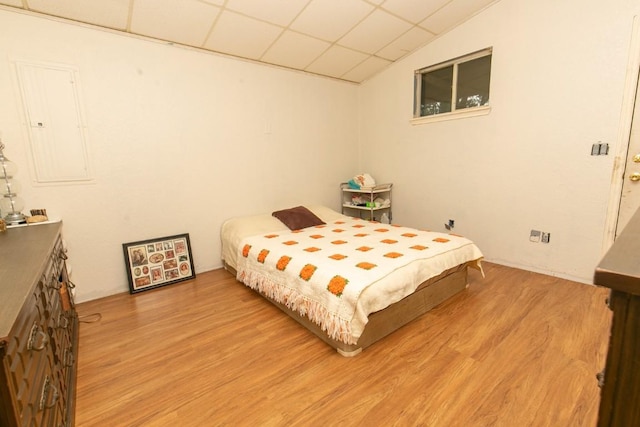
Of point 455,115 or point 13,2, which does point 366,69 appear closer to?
point 455,115

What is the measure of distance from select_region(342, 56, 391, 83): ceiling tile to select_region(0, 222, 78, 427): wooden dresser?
352cm

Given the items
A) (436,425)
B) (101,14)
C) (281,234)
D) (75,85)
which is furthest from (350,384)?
(101,14)

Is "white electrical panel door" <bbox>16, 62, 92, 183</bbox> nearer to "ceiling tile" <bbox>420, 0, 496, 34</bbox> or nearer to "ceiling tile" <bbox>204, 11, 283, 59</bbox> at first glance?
"ceiling tile" <bbox>204, 11, 283, 59</bbox>

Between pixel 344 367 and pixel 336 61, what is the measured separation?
3.28 meters

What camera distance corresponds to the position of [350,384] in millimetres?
1558

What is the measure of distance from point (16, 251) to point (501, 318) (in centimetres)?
281

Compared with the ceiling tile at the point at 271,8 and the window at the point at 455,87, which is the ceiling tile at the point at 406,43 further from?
the ceiling tile at the point at 271,8

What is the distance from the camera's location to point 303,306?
6.58 ft

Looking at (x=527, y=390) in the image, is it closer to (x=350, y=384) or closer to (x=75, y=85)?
(x=350, y=384)

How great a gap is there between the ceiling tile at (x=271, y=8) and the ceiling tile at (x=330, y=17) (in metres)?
0.09

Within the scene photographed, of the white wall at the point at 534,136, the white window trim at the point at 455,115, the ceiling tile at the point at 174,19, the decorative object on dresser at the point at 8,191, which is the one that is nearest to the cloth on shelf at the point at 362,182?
the white wall at the point at 534,136

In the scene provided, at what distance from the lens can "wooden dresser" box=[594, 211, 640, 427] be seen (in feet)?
1.86

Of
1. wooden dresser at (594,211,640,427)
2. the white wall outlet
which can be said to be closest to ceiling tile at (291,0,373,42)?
the white wall outlet

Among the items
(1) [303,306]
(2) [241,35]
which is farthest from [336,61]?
(1) [303,306]
